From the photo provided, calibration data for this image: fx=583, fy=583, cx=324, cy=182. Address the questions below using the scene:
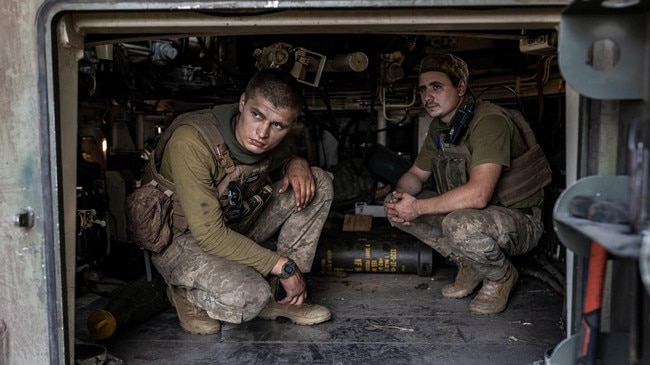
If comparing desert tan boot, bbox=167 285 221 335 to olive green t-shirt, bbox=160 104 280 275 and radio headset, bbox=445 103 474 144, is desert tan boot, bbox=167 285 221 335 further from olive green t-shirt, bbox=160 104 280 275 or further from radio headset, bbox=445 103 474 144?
radio headset, bbox=445 103 474 144

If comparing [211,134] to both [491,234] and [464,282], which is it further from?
[464,282]

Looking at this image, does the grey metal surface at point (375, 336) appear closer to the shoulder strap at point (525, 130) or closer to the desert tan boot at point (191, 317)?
the desert tan boot at point (191, 317)

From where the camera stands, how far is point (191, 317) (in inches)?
115

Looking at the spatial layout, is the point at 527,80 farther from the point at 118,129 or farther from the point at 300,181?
the point at 118,129

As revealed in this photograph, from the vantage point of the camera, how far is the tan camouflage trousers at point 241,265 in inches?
105

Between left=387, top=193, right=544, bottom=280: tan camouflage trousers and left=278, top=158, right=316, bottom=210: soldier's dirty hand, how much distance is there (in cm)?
74

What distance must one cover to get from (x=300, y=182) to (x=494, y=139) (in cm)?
106

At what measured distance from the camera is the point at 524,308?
3236 mm

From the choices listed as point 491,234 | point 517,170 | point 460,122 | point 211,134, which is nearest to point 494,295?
point 491,234

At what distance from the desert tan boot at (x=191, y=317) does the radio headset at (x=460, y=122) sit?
5.38 ft

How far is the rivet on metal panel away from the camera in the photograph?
6.39ft

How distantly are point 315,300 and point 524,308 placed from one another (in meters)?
1.17

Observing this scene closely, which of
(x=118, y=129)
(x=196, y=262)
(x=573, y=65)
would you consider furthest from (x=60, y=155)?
(x=118, y=129)

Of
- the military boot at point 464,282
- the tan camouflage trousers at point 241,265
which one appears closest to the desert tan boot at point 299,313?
the tan camouflage trousers at point 241,265
